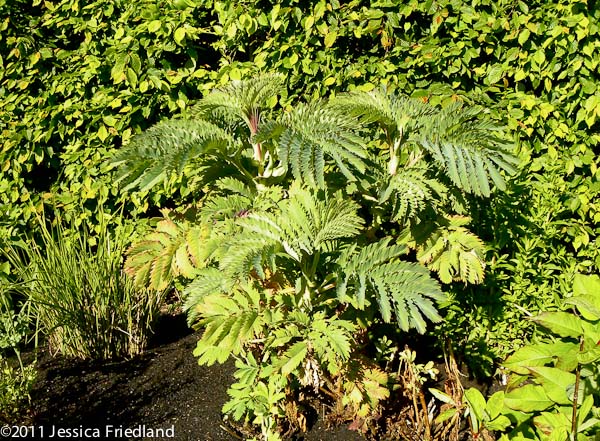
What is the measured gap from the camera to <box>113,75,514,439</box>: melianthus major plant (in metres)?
2.43

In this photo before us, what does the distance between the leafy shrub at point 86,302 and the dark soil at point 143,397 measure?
0.33 feet

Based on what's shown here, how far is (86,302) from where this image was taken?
3.55 m

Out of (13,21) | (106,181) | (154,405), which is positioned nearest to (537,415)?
(154,405)

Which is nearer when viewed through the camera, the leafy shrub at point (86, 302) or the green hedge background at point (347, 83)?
the green hedge background at point (347, 83)

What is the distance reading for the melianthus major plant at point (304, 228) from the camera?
2.43m

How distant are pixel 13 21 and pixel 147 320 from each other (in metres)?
1.99

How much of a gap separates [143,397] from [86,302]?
61 centimetres

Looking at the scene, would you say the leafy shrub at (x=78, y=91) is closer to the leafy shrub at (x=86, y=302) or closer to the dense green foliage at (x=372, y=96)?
the dense green foliage at (x=372, y=96)

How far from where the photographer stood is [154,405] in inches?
126

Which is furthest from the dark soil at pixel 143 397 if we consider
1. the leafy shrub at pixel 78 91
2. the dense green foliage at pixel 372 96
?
the leafy shrub at pixel 78 91

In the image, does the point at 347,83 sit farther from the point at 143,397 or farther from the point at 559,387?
the point at 559,387

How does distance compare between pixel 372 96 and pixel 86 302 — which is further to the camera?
pixel 86 302

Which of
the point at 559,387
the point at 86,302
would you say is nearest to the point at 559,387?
the point at 559,387

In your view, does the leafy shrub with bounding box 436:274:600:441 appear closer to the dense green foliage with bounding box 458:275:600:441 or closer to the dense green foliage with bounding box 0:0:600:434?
the dense green foliage with bounding box 458:275:600:441
